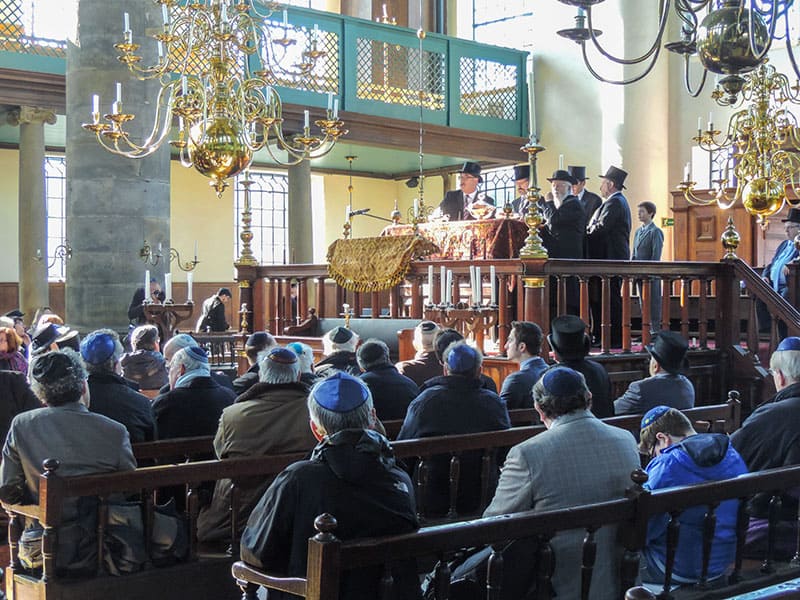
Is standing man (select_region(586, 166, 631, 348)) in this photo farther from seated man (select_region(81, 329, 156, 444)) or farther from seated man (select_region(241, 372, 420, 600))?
seated man (select_region(241, 372, 420, 600))

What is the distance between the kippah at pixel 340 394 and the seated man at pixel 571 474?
68 cm

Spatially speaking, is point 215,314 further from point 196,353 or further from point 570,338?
point 570,338

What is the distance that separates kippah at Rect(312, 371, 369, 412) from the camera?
10.3 feet

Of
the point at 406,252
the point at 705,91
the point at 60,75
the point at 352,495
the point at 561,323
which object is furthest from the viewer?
the point at 705,91

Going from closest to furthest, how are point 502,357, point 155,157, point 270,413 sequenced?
point 270,413
point 502,357
point 155,157

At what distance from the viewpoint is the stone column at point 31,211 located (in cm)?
1531

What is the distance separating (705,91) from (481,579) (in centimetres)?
1547

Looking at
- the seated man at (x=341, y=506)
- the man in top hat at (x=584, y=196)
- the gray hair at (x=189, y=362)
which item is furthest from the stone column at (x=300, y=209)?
the seated man at (x=341, y=506)

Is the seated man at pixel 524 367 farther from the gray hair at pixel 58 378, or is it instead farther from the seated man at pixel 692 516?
the gray hair at pixel 58 378

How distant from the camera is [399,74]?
17.5 meters

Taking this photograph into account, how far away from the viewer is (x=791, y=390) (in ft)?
15.6

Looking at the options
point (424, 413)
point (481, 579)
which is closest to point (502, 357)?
point (424, 413)

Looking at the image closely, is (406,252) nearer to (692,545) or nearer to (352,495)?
(692,545)

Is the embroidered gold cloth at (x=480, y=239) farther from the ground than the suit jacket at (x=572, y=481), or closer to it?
farther from the ground
